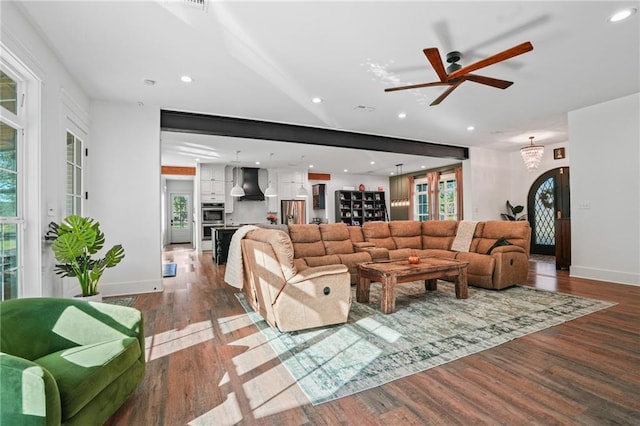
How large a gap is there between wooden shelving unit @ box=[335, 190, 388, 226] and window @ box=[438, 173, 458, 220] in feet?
8.37

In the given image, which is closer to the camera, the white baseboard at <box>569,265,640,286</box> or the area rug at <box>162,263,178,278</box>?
the white baseboard at <box>569,265,640,286</box>

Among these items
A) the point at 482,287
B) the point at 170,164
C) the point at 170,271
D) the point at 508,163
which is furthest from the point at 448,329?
the point at 170,164

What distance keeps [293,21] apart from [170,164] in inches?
317

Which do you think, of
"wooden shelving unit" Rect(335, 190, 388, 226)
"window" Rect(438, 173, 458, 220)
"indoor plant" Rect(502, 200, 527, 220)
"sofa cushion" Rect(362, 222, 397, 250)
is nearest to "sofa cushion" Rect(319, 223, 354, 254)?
"sofa cushion" Rect(362, 222, 397, 250)

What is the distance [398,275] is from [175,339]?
7.43ft

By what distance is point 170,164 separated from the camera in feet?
30.9

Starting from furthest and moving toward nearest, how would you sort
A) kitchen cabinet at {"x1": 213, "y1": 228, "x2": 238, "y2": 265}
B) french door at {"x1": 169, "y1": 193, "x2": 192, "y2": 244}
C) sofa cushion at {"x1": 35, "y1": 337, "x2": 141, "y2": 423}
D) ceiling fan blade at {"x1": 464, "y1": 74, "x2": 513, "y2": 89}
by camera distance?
french door at {"x1": 169, "y1": 193, "x2": 192, "y2": 244}
kitchen cabinet at {"x1": 213, "y1": 228, "x2": 238, "y2": 265}
ceiling fan blade at {"x1": 464, "y1": 74, "x2": 513, "y2": 89}
sofa cushion at {"x1": 35, "y1": 337, "x2": 141, "y2": 423}

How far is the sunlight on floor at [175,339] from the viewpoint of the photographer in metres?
2.50

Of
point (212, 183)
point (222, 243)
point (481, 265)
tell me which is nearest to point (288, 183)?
point (212, 183)

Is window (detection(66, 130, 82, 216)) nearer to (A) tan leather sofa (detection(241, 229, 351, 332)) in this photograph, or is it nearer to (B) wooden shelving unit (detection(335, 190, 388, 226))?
(A) tan leather sofa (detection(241, 229, 351, 332))

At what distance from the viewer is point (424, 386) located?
1.94 meters

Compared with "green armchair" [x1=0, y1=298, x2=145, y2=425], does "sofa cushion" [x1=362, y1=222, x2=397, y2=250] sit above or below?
above

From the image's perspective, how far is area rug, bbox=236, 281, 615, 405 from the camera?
2094 mm

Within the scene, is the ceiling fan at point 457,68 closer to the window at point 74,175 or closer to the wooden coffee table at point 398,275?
the wooden coffee table at point 398,275
